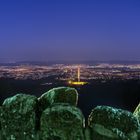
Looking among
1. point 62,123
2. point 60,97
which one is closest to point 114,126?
point 62,123

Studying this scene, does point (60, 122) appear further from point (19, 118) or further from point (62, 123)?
point (19, 118)

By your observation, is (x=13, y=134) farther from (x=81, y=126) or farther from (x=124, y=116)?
(x=124, y=116)

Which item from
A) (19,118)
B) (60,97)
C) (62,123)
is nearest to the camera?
(62,123)

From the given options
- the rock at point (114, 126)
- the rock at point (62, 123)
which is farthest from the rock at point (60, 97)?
the rock at point (114, 126)

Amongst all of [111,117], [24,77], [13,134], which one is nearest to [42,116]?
[13,134]

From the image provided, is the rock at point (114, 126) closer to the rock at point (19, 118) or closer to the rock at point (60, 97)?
the rock at point (60, 97)

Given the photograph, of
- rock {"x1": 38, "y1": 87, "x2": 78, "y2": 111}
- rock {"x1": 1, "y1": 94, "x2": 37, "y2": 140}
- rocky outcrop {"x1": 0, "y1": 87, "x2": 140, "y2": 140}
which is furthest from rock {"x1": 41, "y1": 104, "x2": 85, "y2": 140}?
rock {"x1": 38, "y1": 87, "x2": 78, "y2": 111}

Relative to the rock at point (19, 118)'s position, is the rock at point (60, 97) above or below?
above

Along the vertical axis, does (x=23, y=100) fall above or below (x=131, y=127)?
above
